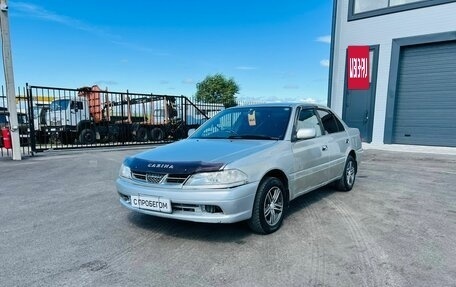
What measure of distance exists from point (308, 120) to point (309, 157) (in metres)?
0.65

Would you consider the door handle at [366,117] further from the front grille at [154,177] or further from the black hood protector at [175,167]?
the front grille at [154,177]

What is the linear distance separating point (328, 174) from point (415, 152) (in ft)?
26.6

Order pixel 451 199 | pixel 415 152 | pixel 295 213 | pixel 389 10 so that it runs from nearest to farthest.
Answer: pixel 295 213
pixel 451 199
pixel 415 152
pixel 389 10

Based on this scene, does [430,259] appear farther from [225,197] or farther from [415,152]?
[415,152]

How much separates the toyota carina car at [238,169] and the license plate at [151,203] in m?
0.01

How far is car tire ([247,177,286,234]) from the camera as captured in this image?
361 cm

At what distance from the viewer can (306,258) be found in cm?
322

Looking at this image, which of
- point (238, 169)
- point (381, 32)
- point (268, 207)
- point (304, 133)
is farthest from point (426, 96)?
point (238, 169)

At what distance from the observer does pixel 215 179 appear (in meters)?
3.36

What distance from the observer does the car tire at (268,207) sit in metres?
3.61

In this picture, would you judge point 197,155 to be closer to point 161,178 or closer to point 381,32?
point 161,178

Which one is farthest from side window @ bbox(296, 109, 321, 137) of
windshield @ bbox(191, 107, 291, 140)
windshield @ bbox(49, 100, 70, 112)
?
windshield @ bbox(49, 100, 70, 112)

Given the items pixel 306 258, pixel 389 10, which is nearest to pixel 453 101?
pixel 389 10

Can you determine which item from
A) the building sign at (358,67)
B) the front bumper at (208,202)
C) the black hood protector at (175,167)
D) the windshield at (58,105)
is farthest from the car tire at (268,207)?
the windshield at (58,105)
